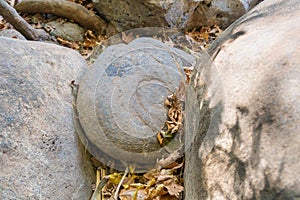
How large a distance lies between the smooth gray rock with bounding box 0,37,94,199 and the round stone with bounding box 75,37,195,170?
0.11 meters

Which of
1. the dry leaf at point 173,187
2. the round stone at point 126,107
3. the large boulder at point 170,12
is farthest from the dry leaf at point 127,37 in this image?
the dry leaf at point 173,187

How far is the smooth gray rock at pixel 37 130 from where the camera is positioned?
1.55 metres

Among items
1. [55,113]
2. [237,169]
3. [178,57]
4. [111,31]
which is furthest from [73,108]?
[111,31]

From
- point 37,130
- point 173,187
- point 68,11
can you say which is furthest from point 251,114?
point 68,11

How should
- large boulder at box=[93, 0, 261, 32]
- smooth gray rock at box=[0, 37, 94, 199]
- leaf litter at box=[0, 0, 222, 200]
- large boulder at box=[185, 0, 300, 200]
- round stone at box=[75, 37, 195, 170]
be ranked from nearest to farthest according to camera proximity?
large boulder at box=[185, 0, 300, 200] < smooth gray rock at box=[0, 37, 94, 199] < leaf litter at box=[0, 0, 222, 200] < round stone at box=[75, 37, 195, 170] < large boulder at box=[93, 0, 261, 32]

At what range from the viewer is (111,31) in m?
3.53

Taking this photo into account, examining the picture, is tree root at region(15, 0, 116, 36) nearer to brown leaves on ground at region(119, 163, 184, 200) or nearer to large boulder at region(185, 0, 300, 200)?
brown leaves on ground at region(119, 163, 184, 200)

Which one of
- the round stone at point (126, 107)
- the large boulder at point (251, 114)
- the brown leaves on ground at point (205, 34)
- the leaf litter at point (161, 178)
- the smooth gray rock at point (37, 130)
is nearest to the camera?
the large boulder at point (251, 114)

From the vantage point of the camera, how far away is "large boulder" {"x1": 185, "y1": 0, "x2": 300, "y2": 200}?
2.98 ft

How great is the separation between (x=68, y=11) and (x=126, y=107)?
2.19 m

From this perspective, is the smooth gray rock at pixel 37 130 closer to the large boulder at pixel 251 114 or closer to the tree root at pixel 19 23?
the large boulder at pixel 251 114

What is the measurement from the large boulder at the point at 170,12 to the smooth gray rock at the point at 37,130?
149 centimetres

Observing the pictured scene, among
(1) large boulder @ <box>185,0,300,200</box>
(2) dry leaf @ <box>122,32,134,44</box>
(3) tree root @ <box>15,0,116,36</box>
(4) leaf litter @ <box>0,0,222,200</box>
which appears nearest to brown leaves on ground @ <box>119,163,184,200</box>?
(4) leaf litter @ <box>0,0,222,200</box>

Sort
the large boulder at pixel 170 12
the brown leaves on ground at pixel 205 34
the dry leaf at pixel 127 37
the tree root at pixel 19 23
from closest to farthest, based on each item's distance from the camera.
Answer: the dry leaf at pixel 127 37 → the tree root at pixel 19 23 → the large boulder at pixel 170 12 → the brown leaves on ground at pixel 205 34
